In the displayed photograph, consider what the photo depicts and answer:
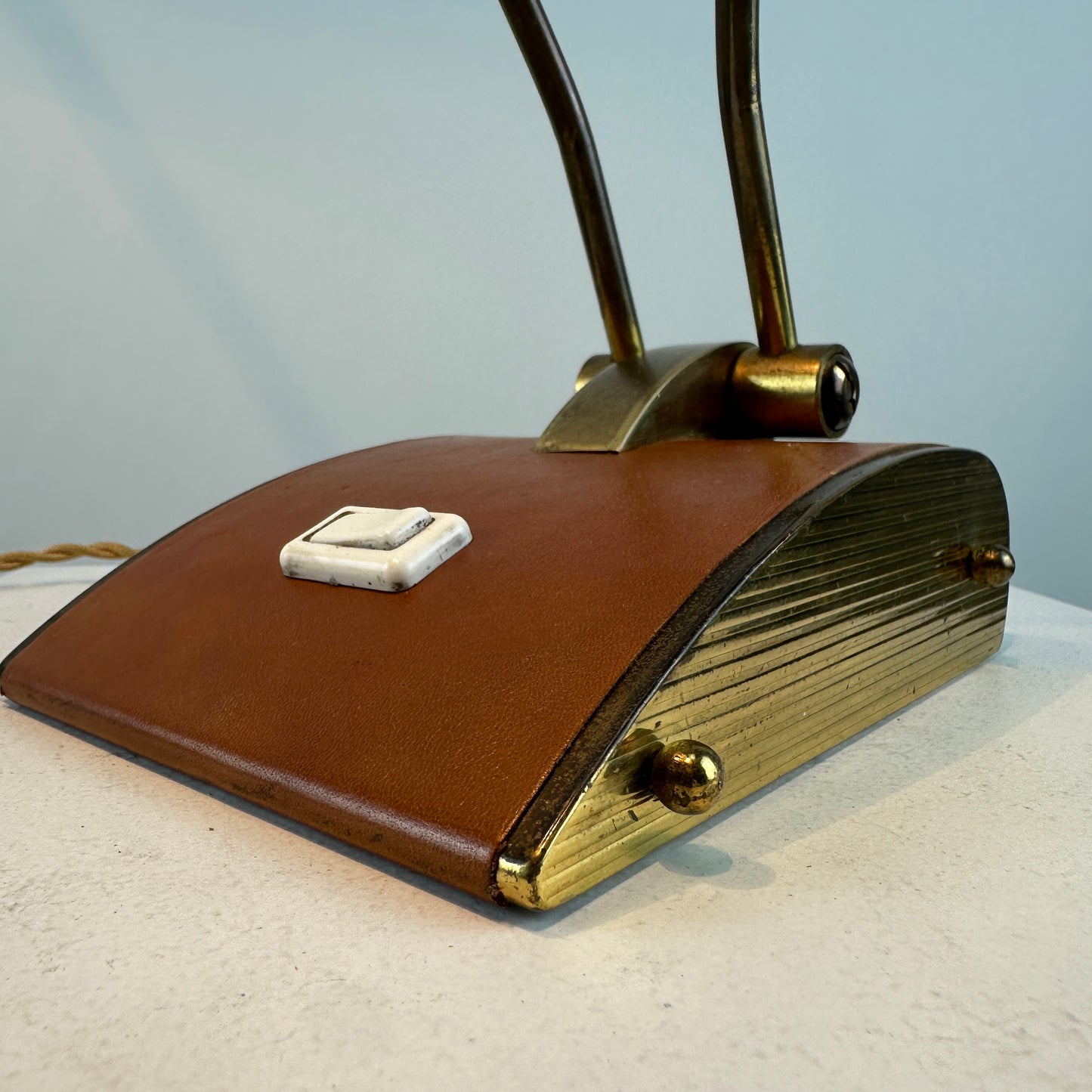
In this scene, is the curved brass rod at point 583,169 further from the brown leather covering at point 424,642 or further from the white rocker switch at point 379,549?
the white rocker switch at point 379,549

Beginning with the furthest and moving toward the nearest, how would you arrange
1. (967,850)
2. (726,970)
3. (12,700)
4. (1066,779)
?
(12,700) < (1066,779) < (967,850) < (726,970)

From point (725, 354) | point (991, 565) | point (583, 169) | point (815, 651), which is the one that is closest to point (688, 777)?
point (815, 651)

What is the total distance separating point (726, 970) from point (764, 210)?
650mm

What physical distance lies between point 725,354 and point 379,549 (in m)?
0.41

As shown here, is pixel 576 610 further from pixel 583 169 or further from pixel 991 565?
pixel 583 169

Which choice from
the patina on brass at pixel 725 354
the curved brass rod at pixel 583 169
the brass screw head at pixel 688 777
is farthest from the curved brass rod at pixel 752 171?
the brass screw head at pixel 688 777

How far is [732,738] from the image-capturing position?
61 centimetres

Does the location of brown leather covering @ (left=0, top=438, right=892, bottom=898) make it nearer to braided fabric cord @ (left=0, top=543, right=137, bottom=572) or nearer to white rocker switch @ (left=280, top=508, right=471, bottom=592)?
white rocker switch @ (left=280, top=508, right=471, bottom=592)

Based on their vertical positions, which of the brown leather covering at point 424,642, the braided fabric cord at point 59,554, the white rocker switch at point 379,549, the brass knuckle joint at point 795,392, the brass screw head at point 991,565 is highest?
the white rocker switch at point 379,549

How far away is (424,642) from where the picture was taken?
633 millimetres

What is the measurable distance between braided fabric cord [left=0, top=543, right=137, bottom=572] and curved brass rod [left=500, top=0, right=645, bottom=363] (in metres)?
0.60

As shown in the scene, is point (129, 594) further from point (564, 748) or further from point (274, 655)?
point (564, 748)

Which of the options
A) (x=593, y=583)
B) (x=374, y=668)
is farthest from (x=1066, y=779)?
(x=374, y=668)

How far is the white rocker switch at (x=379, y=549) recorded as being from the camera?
2.28 ft
